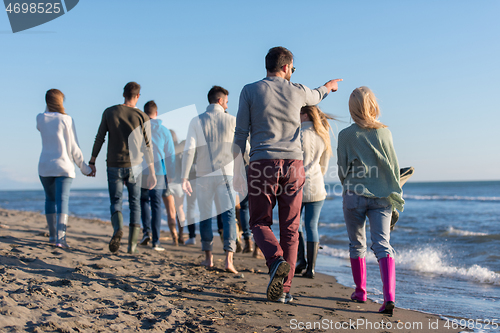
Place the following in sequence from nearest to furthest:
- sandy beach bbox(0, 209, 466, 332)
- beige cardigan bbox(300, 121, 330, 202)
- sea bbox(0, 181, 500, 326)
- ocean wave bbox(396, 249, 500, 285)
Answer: sandy beach bbox(0, 209, 466, 332), sea bbox(0, 181, 500, 326), beige cardigan bbox(300, 121, 330, 202), ocean wave bbox(396, 249, 500, 285)

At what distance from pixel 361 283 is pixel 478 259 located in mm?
3997

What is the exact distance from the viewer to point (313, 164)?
4004mm

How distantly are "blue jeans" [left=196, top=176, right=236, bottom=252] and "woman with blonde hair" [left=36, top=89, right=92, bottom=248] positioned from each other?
1.50 m

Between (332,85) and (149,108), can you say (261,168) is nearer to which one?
(332,85)

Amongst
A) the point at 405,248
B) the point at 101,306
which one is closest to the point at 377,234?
the point at 101,306

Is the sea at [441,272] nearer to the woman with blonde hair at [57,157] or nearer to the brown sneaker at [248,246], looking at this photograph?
the brown sneaker at [248,246]

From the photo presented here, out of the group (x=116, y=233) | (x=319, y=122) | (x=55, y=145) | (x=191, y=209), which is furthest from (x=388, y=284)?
(x=191, y=209)

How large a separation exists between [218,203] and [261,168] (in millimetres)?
1465

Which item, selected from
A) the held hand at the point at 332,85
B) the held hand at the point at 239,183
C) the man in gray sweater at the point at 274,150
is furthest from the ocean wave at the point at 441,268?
the held hand at the point at 239,183

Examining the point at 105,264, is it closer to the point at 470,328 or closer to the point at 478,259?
the point at 470,328

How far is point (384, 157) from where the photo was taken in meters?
2.82

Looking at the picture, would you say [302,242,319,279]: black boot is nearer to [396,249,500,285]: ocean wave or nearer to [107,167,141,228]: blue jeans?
[396,249,500,285]: ocean wave

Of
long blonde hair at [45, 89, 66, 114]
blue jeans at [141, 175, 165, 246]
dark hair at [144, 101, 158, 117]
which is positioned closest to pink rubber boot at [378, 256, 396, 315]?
blue jeans at [141, 175, 165, 246]

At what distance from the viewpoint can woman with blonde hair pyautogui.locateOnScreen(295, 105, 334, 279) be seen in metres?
3.96
